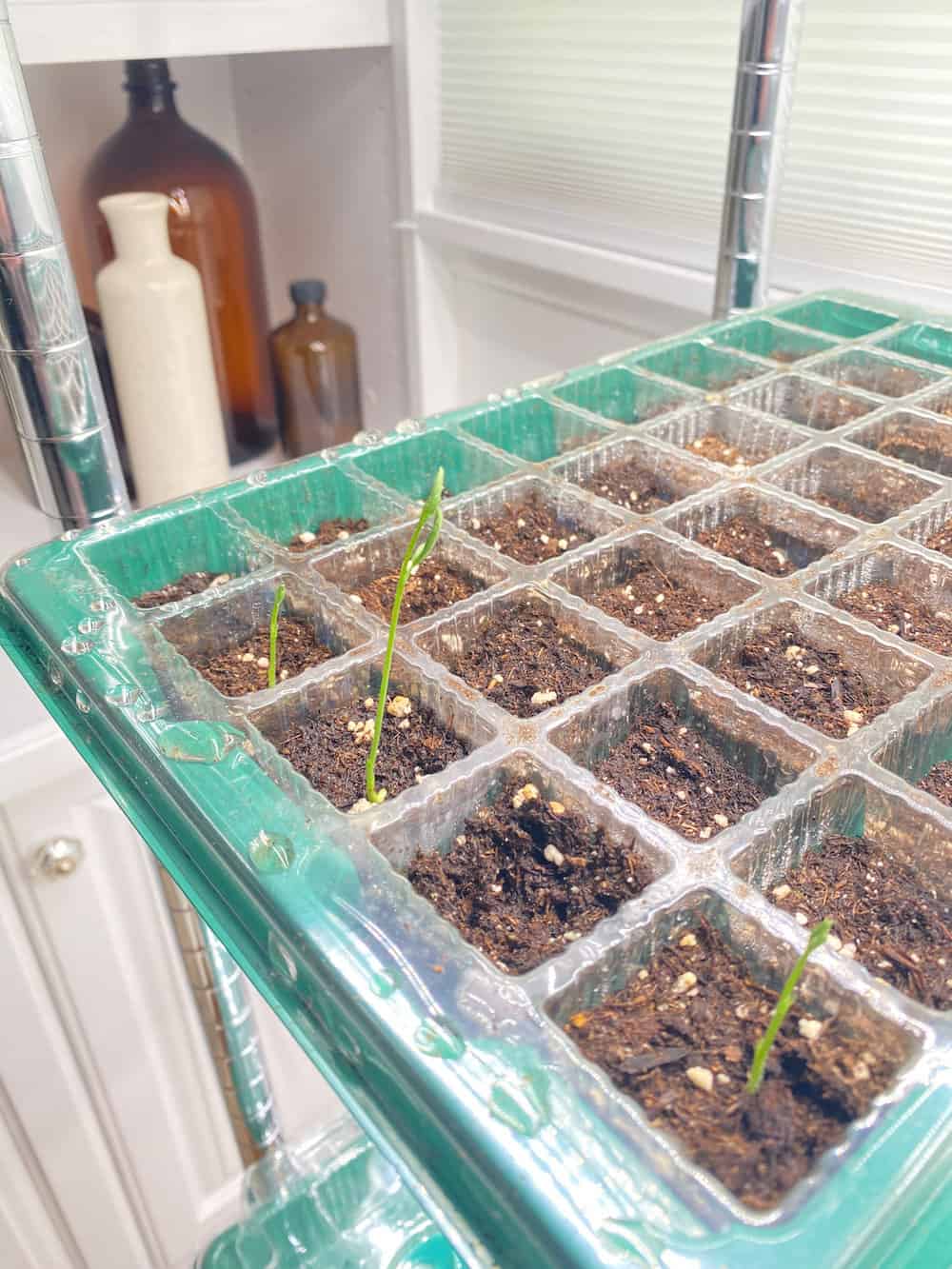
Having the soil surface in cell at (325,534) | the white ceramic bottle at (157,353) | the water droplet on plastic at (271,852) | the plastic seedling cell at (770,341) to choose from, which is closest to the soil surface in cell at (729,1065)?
the water droplet on plastic at (271,852)

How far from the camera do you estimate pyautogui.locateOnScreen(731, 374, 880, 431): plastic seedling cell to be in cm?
75

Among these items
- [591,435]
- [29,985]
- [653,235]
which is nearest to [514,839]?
[591,435]

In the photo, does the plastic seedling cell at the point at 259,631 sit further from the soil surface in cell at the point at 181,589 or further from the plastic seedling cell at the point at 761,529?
the plastic seedling cell at the point at 761,529

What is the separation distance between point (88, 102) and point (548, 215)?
1.91ft

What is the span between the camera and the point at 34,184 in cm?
54

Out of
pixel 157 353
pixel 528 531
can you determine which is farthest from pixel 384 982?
pixel 157 353

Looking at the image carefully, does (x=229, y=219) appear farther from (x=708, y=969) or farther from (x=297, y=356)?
(x=708, y=969)

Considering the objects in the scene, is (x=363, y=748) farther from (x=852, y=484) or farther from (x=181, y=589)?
(x=852, y=484)

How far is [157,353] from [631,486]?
0.59 meters

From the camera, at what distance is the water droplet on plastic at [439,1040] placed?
12.6 inches

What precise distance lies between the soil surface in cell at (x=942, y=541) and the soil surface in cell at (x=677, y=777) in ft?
0.71

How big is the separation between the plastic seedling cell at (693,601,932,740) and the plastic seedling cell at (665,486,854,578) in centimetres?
7

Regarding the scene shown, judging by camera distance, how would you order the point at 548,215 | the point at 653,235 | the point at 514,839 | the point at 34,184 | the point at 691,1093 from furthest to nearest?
1. the point at 548,215
2. the point at 653,235
3. the point at 34,184
4. the point at 514,839
5. the point at 691,1093

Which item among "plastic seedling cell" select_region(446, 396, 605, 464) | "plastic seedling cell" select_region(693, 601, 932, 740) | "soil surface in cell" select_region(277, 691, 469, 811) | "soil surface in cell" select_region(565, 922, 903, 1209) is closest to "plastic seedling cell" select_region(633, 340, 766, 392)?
"plastic seedling cell" select_region(446, 396, 605, 464)
